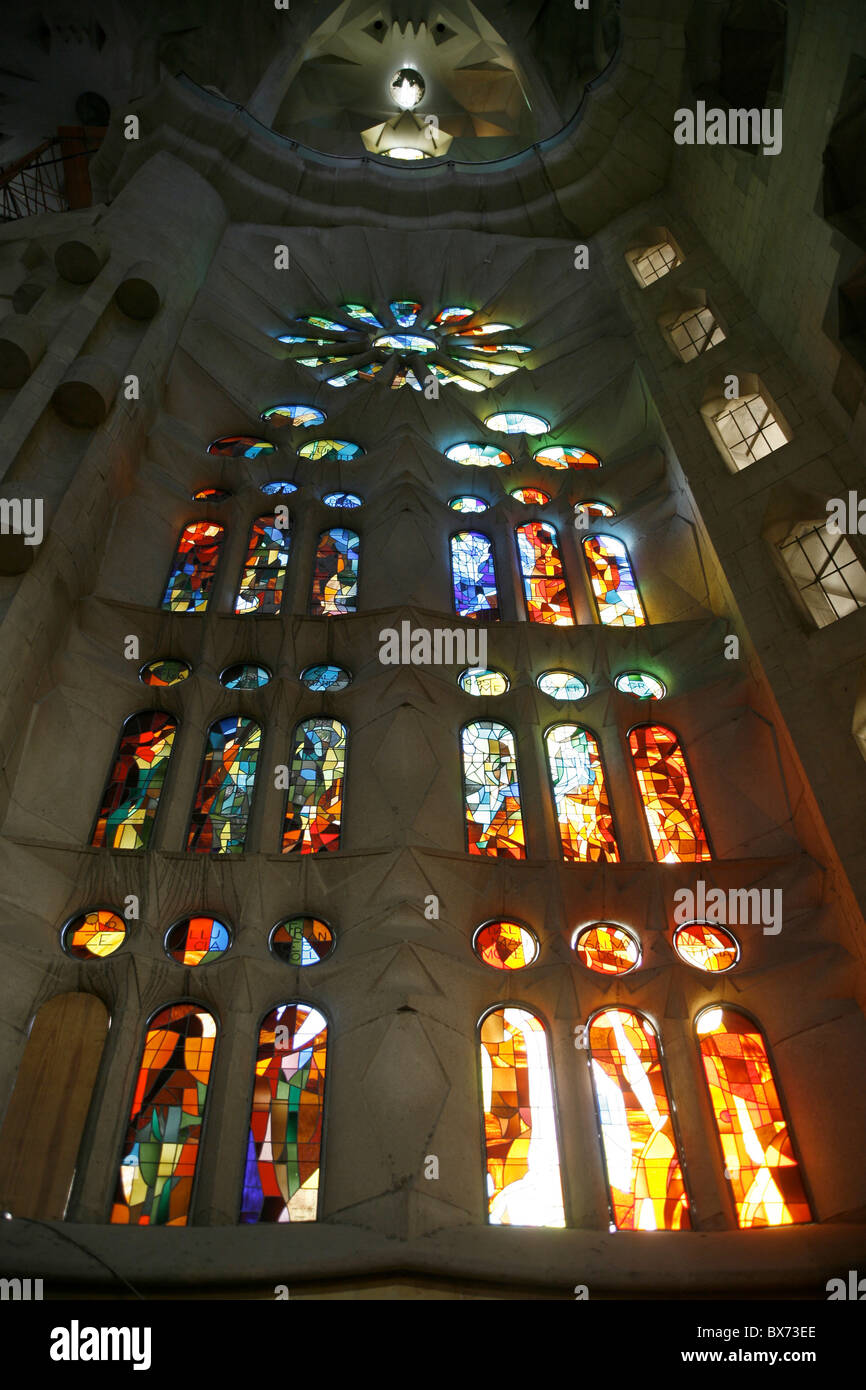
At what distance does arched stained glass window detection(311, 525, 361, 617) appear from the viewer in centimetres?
1361

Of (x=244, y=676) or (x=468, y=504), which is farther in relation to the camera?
(x=468, y=504)

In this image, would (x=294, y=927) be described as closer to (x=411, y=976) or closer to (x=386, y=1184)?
(x=411, y=976)

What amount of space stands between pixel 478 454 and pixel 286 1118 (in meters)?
11.2

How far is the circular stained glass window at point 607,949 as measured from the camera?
9.65 m

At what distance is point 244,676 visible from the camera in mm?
12578

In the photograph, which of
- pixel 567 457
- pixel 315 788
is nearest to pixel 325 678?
pixel 315 788

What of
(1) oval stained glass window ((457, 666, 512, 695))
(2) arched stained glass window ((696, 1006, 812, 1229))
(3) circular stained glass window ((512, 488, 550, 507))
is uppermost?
(3) circular stained glass window ((512, 488, 550, 507))

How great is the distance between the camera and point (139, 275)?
46.5ft

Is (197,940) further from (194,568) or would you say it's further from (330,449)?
(330,449)

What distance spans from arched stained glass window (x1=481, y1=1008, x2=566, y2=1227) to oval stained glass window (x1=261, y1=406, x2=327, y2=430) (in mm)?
10867

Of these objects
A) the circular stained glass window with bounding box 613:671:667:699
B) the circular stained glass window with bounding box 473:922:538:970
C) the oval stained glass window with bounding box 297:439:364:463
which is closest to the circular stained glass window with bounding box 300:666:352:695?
the circular stained glass window with bounding box 613:671:667:699

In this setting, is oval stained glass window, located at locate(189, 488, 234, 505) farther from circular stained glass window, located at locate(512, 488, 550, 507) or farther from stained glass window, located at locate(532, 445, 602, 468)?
stained glass window, located at locate(532, 445, 602, 468)

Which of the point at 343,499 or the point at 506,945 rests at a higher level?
the point at 343,499

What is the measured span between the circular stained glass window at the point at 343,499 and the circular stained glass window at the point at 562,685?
426 cm
